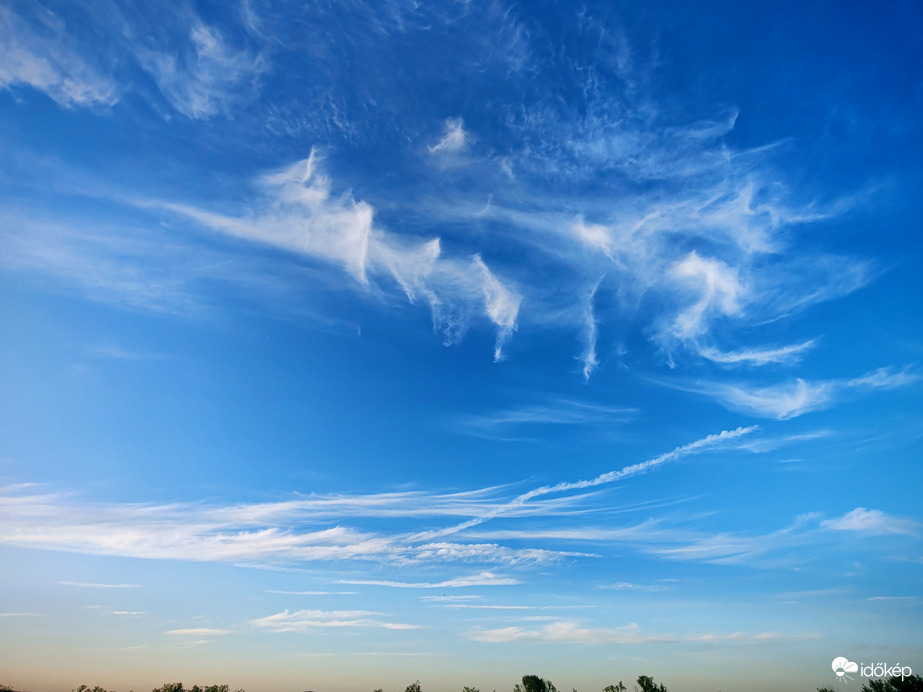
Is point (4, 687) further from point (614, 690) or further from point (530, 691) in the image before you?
point (614, 690)

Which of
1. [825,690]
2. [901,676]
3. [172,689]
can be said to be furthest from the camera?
[172,689]

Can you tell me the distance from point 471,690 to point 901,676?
12737 centimetres

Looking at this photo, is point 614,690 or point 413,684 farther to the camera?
point 413,684

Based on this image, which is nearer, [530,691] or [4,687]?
[4,687]

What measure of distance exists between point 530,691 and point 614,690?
96.1 ft

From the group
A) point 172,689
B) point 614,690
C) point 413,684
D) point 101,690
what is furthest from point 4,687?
point 614,690

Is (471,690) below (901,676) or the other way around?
below

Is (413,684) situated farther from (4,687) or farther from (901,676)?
(901,676)

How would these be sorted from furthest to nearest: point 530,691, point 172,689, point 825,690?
point 530,691 → point 172,689 → point 825,690

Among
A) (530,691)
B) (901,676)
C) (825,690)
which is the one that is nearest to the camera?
(901,676)

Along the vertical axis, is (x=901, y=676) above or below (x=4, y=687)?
above

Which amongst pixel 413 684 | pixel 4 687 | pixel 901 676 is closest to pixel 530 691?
pixel 413 684

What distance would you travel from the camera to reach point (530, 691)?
168 metres

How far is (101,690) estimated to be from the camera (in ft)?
526
